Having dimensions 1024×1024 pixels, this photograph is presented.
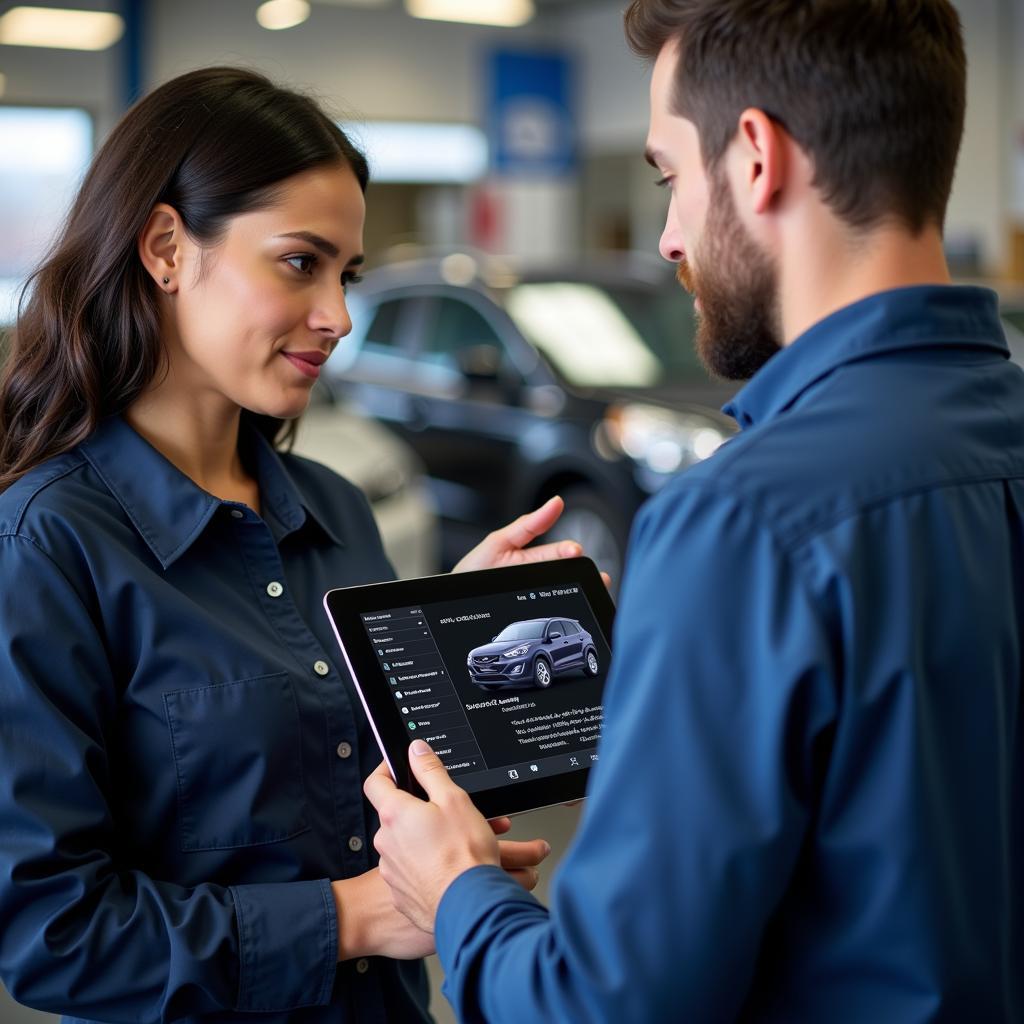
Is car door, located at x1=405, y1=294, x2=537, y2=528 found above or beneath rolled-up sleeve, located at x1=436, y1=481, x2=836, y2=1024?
beneath

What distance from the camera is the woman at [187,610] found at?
56.2 inches

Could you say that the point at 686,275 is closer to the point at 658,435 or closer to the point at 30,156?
the point at 658,435

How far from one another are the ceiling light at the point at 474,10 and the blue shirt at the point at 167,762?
10109 mm

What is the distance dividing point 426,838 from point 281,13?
39.9 feet

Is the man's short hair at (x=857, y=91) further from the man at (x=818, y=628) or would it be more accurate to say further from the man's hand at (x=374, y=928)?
the man's hand at (x=374, y=928)

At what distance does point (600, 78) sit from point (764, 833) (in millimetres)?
13751

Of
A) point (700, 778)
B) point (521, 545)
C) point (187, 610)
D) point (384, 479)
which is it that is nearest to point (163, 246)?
point (187, 610)

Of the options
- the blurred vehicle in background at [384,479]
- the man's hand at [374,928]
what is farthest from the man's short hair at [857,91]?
the blurred vehicle in background at [384,479]

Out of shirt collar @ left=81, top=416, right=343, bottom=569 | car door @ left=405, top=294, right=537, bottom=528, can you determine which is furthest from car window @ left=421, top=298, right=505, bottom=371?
shirt collar @ left=81, top=416, right=343, bottom=569

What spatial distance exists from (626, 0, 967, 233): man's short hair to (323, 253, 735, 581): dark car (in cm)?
403

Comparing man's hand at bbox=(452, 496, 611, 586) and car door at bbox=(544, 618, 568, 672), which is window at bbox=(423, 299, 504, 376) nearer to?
man's hand at bbox=(452, 496, 611, 586)

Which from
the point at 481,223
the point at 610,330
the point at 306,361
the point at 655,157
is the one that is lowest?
the point at 481,223

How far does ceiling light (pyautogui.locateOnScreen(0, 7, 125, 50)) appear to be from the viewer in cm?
1066

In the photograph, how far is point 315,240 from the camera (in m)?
1.71
